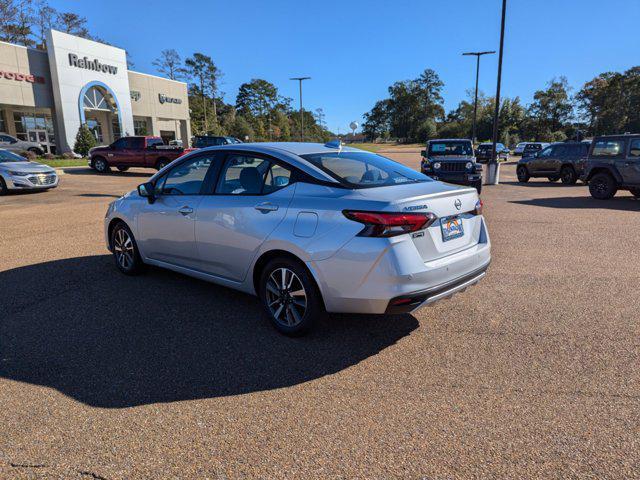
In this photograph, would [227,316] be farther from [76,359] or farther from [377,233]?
[377,233]

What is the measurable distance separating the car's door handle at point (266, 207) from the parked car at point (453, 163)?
35.8ft

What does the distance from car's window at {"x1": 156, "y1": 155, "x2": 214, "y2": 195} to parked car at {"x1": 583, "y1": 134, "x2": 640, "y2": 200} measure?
12.0 meters

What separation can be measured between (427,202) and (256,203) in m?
1.49

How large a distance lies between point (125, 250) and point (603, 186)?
1282cm

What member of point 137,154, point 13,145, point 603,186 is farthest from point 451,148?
point 13,145

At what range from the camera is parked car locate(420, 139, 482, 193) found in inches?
551

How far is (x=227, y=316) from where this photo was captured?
4461 millimetres

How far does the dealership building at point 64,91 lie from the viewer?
30625mm

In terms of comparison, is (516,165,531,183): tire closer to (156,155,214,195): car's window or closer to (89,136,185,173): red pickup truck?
(89,136,185,173): red pickup truck

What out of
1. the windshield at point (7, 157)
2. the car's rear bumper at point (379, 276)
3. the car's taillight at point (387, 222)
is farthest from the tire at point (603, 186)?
the windshield at point (7, 157)

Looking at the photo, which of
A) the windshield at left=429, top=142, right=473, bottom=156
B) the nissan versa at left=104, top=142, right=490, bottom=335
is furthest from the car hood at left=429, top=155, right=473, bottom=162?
the nissan versa at left=104, top=142, right=490, bottom=335

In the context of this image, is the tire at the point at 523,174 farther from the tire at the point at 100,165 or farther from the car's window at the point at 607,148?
the tire at the point at 100,165

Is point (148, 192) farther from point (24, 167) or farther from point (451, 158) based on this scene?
point (24, 167)

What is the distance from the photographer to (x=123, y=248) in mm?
5711
